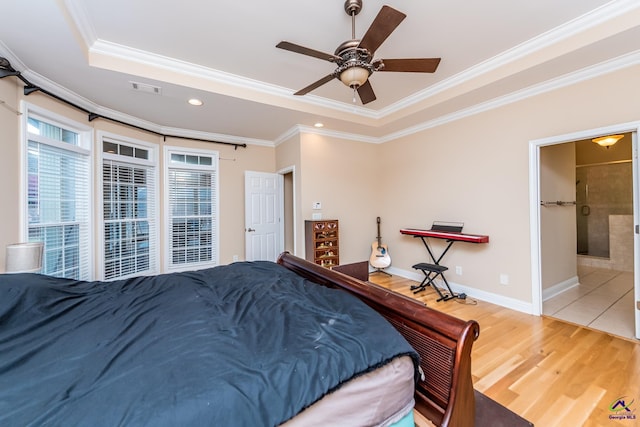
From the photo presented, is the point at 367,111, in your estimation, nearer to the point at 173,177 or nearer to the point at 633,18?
the point at 633,18

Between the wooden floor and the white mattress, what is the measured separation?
24cm

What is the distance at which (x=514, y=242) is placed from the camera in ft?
10.6

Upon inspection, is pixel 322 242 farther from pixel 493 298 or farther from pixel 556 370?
pixel 556 370

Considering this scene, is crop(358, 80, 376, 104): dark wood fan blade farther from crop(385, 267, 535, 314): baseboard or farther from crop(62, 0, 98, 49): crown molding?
crop(385, 267, 535, 314): baseboard

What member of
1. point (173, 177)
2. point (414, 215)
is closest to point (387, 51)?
point (414, 215)

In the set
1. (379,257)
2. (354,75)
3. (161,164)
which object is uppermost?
(354,75)

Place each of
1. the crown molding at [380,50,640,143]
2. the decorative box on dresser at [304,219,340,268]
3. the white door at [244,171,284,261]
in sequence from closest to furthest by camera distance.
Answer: the crown molding at [380,50,640,143], the decorative box on dresser at [304,219,340,268], the white door at [244,171,284,261]

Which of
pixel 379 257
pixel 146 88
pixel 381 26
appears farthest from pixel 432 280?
pixel 146 88

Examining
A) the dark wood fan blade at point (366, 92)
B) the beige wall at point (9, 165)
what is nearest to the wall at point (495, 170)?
the dark wood fan blade at point (366, 92)

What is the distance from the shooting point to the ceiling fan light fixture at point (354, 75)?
1.97 meters

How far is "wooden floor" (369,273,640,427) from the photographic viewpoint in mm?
1636

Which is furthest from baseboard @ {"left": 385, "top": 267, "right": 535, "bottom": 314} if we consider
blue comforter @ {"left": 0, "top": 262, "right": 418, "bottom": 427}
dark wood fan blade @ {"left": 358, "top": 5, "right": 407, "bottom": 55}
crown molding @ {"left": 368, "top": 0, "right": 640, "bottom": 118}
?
dark wood fan blade @ {"left": 358, "top": 5, "right": 407, "bottom": 55}

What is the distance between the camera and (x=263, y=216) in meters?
4.98

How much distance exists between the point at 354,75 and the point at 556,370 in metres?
2.72
